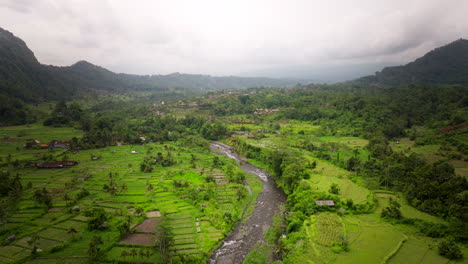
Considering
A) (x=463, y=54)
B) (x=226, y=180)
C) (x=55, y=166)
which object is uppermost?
(x=463, y=54)

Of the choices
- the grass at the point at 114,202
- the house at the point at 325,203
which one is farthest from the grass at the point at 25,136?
the house at the point at 325,203

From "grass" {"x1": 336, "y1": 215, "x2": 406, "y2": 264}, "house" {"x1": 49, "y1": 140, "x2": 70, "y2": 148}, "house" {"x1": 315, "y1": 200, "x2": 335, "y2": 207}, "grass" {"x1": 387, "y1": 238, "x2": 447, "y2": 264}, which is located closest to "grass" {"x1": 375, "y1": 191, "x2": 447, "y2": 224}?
"grass" {"x1": 336, "y1": 215, "x2": 406, "y2": 264}

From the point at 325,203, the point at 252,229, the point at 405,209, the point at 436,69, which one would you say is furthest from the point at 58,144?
the point at 436,69

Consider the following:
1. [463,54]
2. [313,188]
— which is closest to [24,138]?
[313,188]

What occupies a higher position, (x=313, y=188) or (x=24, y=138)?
(x=24, y=138)

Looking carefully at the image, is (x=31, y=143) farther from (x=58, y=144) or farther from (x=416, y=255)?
(x=416, y=255)

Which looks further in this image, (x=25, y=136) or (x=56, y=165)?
(x=25, y=136)

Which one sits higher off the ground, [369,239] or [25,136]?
[25,136]

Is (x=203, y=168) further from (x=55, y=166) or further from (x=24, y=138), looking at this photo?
(x=24, y=138)
